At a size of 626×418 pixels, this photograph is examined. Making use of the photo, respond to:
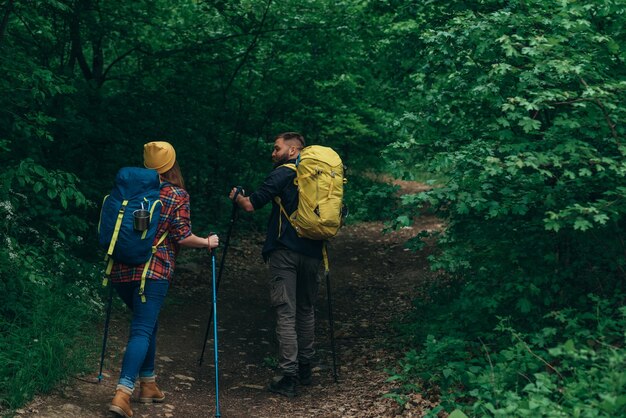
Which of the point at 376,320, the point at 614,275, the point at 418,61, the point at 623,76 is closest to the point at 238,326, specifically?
the point at 376,320

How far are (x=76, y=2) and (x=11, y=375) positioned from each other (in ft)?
18.3

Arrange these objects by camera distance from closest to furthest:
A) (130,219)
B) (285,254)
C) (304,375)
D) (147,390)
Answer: (130,219), (147,390), (285,254), (304,375)

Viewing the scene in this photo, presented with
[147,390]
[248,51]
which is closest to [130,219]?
[147,390]

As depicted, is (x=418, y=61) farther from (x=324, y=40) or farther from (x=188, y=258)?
(x=188, y=258)

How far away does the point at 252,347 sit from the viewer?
7.66 meters

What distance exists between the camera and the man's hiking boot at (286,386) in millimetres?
6039

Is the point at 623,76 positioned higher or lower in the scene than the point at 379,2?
lower

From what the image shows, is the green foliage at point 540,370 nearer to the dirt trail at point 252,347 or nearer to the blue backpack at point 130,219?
the dirt trail at point 252,347

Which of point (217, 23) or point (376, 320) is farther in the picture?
point (217, 23)

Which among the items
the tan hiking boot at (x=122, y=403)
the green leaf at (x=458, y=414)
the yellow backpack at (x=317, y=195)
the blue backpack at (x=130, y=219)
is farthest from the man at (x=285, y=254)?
the green leaf at (x=458, y=414)

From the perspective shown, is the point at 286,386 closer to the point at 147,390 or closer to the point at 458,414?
the point at 147,390

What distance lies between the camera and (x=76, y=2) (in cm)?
895

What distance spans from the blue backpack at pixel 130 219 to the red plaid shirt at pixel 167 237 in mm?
73

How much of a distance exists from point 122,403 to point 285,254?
6.16 feet
